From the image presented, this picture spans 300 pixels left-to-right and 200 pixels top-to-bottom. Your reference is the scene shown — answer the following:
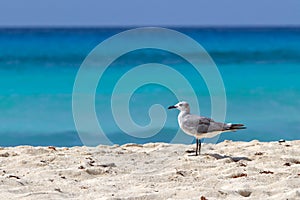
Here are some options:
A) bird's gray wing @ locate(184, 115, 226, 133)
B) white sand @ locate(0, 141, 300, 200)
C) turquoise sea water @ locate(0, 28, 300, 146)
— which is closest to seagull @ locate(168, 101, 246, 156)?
bird's gray wing @ locate(184, 115, 226, 133)


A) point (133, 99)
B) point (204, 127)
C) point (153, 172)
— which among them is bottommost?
point (153, 172)

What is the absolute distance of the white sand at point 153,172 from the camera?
4.70 m

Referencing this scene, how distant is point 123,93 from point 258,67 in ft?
36.0

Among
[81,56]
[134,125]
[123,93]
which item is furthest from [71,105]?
[81,56]

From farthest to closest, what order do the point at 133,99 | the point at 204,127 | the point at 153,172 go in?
the point at 133,99, the point at 204,127, the point at 153,172

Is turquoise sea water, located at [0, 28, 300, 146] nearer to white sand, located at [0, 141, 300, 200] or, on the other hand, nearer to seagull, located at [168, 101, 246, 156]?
white sand, located at [0, 141, 300, 200]

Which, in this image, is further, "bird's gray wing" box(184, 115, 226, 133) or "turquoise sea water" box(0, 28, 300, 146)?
"turquoise sea water" box(0, 28, 300, 146)

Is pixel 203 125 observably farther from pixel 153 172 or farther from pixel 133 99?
pixel 133 99

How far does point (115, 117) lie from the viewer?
11.4 m

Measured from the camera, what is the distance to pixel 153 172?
5.72 m

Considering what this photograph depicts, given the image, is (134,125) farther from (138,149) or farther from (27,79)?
(27,79)

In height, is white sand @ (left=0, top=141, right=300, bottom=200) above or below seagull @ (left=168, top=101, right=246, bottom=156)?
below

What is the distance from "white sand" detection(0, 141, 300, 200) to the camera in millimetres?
4703

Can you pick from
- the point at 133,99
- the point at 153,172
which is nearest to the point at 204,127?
the point at 153,172
